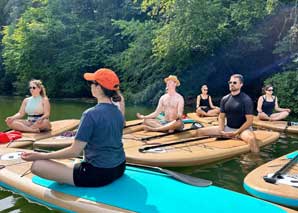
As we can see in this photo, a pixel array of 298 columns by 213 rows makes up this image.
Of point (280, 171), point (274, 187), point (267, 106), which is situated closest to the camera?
point (274, 187)

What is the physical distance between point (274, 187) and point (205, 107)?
6177 millimetres

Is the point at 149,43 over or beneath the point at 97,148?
over

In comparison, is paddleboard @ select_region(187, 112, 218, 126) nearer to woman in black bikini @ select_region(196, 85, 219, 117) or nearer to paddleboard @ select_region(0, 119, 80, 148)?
woman in black bikini @ select_region(196, 85, 219, 117)

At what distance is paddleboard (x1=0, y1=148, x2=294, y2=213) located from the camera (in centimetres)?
334

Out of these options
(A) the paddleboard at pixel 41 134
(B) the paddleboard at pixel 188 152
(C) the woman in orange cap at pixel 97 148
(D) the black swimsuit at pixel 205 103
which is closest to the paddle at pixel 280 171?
(B) the paddleboard at pixel 188 152

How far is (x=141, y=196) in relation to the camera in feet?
11.5

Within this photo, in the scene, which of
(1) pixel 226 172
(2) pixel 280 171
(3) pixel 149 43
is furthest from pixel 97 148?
(3) pixel 149 43

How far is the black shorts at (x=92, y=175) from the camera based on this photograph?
364 centimetres

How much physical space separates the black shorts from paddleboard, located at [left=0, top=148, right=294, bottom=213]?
0.16 feet

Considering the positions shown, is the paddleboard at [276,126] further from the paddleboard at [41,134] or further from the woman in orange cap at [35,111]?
the woman in orange cap at [35,111]

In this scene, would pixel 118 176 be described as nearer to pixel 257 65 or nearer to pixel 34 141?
pixel 34 141

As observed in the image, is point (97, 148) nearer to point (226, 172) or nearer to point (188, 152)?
point (188, 152)

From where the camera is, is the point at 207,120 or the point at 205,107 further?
the point at 205,107

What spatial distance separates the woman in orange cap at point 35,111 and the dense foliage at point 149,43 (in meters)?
9.10
